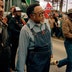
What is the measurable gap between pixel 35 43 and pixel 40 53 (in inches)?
6.6

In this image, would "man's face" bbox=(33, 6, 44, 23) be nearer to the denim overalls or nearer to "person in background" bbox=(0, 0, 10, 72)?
the denim overalls

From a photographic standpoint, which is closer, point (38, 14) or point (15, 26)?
point (38, 14)

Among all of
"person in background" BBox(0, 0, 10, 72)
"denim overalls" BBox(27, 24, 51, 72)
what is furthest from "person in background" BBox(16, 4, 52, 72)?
"person in background" BBox(0, 0, 10, 72)

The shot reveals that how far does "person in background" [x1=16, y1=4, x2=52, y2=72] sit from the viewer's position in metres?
5.04

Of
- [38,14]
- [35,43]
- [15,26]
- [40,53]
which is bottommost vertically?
[15,26]

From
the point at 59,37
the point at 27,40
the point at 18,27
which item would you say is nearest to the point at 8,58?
the point at 27,40

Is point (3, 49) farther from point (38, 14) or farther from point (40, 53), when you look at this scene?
point (38, 14)

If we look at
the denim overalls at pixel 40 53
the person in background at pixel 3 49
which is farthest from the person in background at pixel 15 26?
the person in background at pixel 3 49

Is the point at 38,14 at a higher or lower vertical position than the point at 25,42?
higher

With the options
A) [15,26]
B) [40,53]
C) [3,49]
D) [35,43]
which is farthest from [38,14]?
[15,26]

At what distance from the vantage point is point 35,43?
16.5 feet

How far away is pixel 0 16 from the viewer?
15.4 feet

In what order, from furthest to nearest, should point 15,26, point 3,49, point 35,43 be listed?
point 15,26
point 35,43
point 3,49

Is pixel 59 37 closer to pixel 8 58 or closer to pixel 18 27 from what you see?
pixel 18 27
